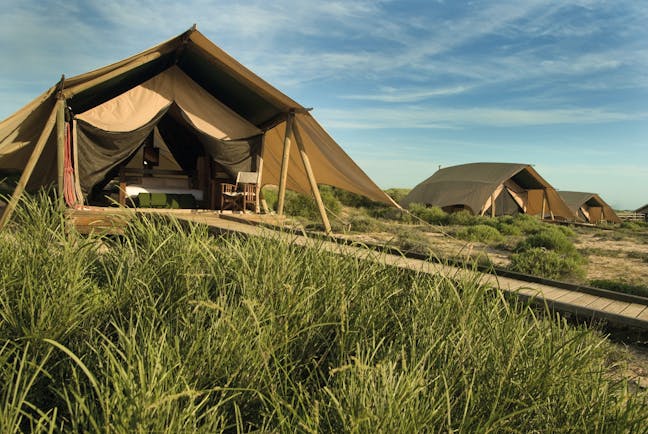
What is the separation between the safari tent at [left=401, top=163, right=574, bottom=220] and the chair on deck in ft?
49.7

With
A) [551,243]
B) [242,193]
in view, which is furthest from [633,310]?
[242,193]

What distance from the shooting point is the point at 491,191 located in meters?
23.8

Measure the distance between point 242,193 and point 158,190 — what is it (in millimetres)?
2648

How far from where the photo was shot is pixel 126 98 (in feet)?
32.5

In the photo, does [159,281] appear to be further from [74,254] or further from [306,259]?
[306,259]

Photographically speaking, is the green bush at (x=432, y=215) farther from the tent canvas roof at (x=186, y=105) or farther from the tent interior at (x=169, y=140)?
the tent interior at (x=169, y=140)

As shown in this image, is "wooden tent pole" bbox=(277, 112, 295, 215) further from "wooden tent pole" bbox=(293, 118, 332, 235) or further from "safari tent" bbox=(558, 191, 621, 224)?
"safari tent" bbox=(558, 191, 621, 224)

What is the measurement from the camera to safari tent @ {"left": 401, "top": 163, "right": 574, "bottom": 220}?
2420 cm

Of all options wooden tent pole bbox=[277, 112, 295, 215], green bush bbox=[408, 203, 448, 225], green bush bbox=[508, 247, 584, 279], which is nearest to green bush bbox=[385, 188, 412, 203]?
green bush bbox=[408, 203, 448, 225]

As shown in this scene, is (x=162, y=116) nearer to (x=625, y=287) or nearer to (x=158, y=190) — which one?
(x=158, y=190)

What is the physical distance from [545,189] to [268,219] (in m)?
22.2

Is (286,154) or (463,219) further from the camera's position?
(463,219)

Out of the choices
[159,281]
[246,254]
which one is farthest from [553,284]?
[159,281]

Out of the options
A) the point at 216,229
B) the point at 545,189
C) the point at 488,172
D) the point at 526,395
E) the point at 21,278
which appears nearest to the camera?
the point at 526,395
